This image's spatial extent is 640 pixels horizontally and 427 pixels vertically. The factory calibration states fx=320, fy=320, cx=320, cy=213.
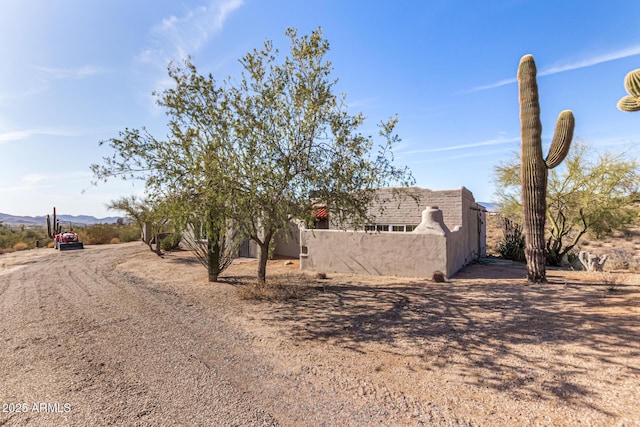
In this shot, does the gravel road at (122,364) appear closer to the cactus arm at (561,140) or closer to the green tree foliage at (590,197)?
the cactus arm at (561,140)

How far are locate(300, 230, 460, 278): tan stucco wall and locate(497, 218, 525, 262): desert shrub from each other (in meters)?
7.52

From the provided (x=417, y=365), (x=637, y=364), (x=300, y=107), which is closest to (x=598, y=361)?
(x=637, y=364)

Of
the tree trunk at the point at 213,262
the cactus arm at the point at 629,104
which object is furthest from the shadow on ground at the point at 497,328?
the cactus arm at the point at 629,104

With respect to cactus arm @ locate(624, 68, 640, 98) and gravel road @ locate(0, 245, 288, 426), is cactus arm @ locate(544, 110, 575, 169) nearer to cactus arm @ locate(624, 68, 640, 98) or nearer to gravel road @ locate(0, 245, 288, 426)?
cactus arm @ locate(624, 68, 640, 98)

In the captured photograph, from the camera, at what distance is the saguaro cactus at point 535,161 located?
10625 mm

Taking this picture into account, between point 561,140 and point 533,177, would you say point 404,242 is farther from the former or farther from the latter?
point 561,140

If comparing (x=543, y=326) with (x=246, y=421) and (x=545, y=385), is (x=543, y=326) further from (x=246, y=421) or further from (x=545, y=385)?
(x=246, y=421)

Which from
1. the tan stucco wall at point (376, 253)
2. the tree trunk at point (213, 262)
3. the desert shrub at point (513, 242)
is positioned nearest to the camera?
the tree trunk at point (213, 262)

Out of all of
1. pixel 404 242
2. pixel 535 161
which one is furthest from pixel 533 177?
pixel 404 242

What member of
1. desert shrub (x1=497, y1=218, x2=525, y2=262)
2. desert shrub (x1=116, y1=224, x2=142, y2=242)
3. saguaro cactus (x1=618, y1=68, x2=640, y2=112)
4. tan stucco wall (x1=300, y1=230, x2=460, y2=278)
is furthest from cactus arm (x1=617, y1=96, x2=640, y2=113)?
desert shrub (x1=116, y1=224, x2=142, y2=242)

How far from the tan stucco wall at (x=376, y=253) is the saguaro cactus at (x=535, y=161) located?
277 cm

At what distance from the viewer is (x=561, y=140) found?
10.7 m

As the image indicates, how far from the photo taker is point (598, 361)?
490 cm

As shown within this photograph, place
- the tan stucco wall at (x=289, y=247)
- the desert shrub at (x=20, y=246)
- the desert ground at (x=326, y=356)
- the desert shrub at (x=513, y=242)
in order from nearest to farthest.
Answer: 1. the desert ground at (x=326, y=356)
2. the desert shrub at (x=513, y=242)
3. the tan stucco wall at (x=289, y=247)
4. the desert shrub at (x=20, y=246)
